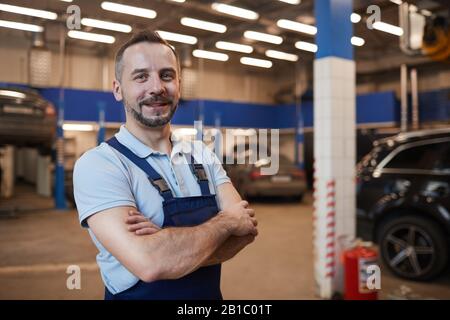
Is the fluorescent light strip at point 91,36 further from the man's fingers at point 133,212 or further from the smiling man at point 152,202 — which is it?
the man's fingers at point 133,212

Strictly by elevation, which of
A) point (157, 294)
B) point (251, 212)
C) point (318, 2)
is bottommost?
point (157, 294)

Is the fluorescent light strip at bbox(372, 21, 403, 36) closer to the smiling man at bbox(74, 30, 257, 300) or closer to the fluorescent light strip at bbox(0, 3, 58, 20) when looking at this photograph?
the smiling man at bbox(74, 30, 257, 300)

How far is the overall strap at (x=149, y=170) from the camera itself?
1.05 metres

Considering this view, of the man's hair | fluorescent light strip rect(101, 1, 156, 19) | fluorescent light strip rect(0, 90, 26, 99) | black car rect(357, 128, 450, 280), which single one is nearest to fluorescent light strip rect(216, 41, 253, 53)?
fluorescent light strip rect(101, 1, 156, 19)

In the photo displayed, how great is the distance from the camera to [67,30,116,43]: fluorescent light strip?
4.89ft

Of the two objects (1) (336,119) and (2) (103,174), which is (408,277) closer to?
(1) (336,119)

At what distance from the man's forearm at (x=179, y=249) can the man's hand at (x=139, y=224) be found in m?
0.02

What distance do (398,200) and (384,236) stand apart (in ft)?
1.12

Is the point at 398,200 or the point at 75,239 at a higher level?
the point at 398,200

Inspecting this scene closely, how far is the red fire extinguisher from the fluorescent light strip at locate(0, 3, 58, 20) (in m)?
2.40

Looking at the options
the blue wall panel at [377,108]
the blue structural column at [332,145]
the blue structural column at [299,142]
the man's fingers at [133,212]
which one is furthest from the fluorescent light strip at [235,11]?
the blue wall panel at [377,108]

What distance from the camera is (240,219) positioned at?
1.11m

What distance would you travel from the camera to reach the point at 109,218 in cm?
97

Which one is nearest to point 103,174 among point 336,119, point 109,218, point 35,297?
point 109,218
